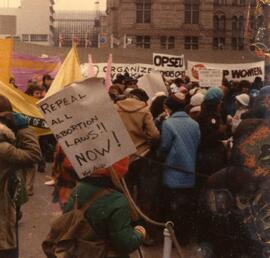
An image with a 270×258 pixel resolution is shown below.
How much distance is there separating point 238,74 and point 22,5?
116 metres

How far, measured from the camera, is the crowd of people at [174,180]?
11.0ft

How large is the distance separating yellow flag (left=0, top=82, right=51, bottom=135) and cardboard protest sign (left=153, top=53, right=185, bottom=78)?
8714mm

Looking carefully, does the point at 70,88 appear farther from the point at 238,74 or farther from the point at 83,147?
the point at 238,74

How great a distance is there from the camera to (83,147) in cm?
396

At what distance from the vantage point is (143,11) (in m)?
61.5

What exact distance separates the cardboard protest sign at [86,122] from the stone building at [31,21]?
112233mm

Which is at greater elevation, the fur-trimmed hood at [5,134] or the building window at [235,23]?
the fur-trimmed hood at [5,134]

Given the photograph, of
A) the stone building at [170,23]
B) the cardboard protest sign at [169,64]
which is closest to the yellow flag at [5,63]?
the cardboard protest sign at [169,64]

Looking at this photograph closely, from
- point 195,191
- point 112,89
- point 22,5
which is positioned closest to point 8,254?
point 195,191

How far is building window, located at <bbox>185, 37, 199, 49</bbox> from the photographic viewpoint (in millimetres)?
60294

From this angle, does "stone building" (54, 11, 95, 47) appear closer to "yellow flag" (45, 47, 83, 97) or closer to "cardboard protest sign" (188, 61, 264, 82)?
"cardboard protest sign" (188, 61, 264, 82)

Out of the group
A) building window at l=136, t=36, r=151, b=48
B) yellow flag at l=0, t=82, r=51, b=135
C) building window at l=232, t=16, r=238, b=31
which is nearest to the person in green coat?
yellow flag at l=0, t=82, r=51, b=135

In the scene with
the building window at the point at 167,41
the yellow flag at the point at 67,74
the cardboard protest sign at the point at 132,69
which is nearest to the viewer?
the yellow flag at the point at 67,74

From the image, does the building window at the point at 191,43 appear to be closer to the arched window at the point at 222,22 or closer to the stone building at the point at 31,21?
the arched window at the point at 222,22
